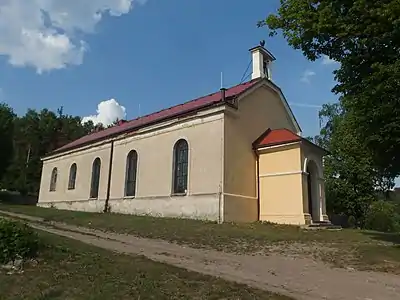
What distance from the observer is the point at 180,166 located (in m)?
22.8

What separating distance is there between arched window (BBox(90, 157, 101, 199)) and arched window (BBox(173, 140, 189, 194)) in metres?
9.10

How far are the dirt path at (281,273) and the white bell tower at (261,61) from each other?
1615 cm

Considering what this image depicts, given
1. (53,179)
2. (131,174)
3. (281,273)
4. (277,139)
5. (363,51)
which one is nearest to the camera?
(281,273)

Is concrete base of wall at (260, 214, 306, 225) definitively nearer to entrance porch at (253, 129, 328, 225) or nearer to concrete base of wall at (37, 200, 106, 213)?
entrance porch at (253, 129, 328, 225)

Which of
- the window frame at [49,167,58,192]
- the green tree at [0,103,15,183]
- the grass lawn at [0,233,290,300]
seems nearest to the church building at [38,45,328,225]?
the window frame at [49,167,58,192]

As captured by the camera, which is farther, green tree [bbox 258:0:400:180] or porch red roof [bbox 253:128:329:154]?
porch red roof [bbox 253:128:329:154]

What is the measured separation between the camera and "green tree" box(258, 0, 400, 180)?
11531 millimetres

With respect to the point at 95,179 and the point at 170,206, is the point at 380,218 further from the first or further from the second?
the point at 95,179

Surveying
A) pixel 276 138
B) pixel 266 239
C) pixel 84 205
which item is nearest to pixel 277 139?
pixel 276 138

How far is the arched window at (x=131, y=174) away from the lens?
1016 inches

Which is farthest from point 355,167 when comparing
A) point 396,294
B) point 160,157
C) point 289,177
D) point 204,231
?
point 396,294

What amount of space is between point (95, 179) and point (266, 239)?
18.2 meters

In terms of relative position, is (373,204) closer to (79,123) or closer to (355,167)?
(355,167)

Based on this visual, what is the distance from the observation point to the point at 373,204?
31391 millimetres
